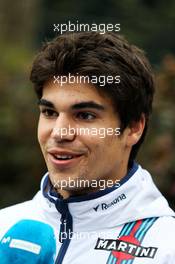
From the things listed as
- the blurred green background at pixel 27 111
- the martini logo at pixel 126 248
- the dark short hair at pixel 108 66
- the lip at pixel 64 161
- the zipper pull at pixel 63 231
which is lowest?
the blurred green background at pixel 27 111

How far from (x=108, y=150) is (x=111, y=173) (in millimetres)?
102

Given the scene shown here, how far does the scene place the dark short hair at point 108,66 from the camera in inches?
141

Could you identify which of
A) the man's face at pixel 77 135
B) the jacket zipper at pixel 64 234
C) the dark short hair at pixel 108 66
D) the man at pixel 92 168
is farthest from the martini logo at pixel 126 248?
the dark short hair at pixel 108 66

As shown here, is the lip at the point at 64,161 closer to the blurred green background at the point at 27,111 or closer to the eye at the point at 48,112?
the eye at the point at 48,112

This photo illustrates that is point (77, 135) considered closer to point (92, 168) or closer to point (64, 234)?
point (92, 168)

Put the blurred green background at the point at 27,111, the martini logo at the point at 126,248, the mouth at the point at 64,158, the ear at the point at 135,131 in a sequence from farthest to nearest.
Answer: the blurred green background at the point at 27,111 → the ear at the point at 135,131 → the mouth at the point at 64,158 → the martini logo at the point at 126,248

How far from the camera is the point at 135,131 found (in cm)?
374

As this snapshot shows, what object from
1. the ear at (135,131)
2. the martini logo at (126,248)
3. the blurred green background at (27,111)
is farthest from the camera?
the blurred green background at (27,111)

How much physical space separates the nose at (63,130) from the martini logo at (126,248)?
0.43 metres

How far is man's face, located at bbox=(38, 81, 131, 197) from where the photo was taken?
11.6ft

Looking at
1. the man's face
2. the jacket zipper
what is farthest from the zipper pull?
the man's face

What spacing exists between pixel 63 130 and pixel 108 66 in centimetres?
32

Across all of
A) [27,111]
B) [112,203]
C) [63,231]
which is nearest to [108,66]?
[112,203]

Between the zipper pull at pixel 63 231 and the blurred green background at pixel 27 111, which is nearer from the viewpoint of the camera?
the zipper pull at pixel 63 231
